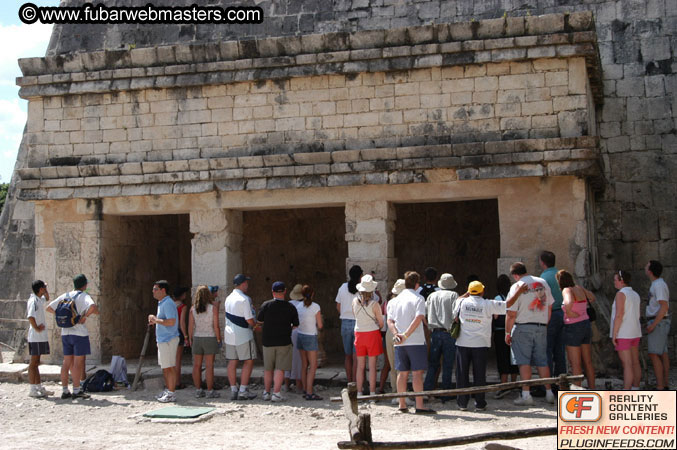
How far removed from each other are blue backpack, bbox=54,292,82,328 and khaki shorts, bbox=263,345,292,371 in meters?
2.52

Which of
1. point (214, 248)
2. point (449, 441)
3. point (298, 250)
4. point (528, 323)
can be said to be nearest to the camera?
point (449, 441)

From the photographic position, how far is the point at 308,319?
9289 mm

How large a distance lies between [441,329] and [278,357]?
2.05 meters

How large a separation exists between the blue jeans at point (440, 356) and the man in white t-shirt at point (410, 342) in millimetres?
475

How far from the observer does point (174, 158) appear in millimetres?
11031

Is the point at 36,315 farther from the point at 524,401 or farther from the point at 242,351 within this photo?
the point at 524,401

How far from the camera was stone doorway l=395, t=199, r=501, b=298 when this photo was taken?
1359cm

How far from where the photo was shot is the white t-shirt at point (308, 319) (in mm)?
9289

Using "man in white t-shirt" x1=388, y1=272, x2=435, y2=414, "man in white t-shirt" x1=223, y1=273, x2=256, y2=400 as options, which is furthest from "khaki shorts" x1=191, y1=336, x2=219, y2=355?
"man in white t-shirt" x1=388, y1=272, x2=435, y2=414

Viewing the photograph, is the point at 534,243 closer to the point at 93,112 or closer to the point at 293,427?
the point at 293,427

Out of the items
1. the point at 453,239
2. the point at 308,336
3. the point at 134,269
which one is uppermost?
the point at 453,239

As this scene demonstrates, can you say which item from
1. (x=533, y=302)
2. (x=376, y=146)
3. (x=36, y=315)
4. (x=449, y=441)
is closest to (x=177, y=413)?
(x=36, y=315)

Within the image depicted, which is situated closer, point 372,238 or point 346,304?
point 346,304

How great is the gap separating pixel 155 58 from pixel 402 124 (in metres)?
3.90
